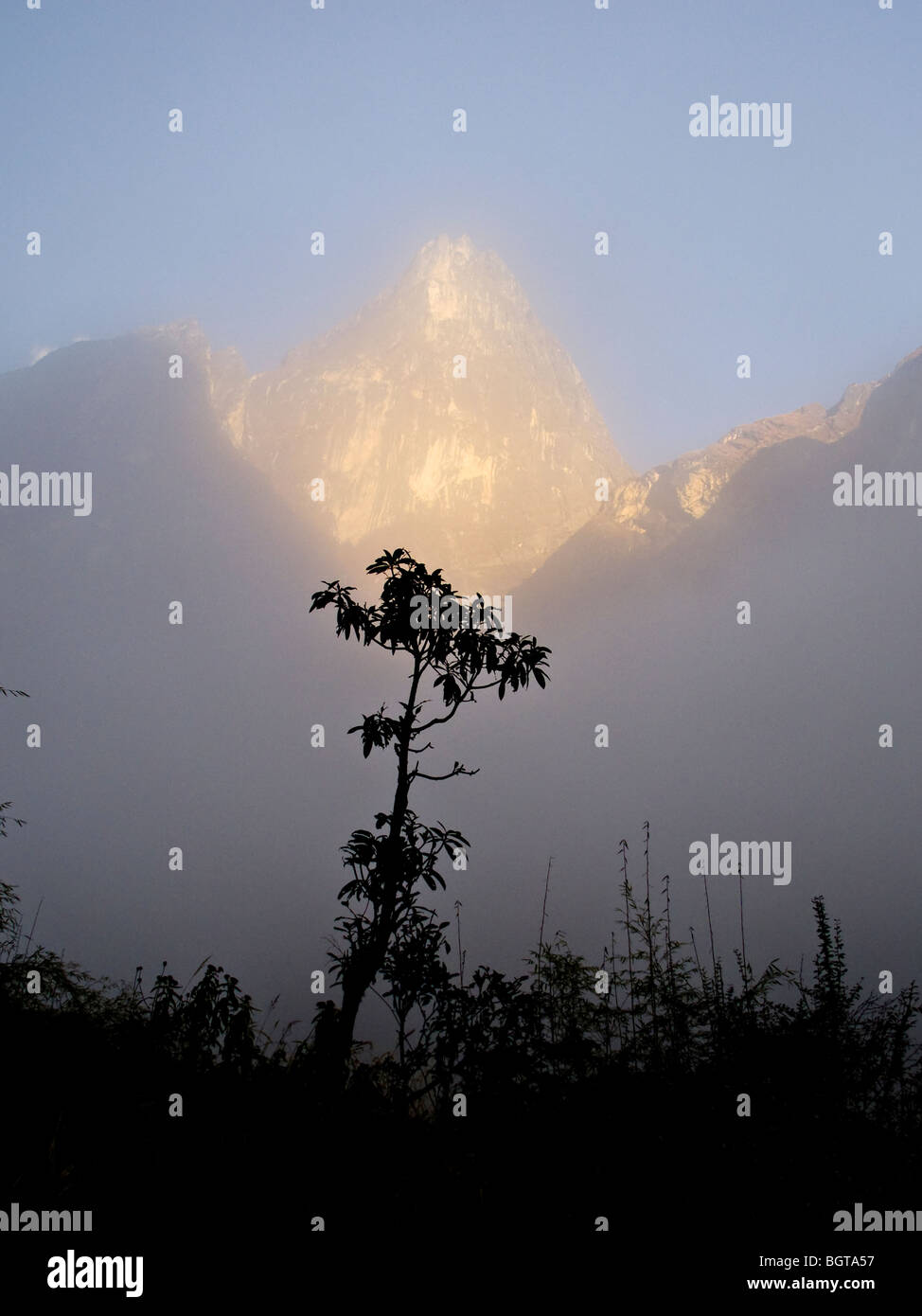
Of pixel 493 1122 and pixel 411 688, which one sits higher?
pixel 411 688

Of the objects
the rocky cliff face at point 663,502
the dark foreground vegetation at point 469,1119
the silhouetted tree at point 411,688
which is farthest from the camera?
the rocky cliff face at point 663,502

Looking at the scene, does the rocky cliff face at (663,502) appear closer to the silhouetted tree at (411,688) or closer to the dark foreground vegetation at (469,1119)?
the silhouetted tree at (411,688)

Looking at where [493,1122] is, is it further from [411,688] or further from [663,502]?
[663,502]

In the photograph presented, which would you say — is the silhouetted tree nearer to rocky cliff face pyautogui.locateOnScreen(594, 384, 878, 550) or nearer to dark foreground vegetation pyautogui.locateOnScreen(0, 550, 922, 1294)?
dark foreground vegetation pyautogui.locateOnScreen(0, 550, 922, 1294)

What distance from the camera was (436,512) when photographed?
612 ft

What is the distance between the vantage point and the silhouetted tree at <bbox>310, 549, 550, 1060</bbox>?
791 cm

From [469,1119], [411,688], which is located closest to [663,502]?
[411,688]

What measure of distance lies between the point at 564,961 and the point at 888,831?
151 meters

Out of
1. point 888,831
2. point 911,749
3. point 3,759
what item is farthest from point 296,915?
point 911,749

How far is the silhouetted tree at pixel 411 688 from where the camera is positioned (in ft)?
26.0

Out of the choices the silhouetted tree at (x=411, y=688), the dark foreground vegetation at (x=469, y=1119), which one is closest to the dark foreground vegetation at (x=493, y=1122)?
the dark foreground vegetation at (x=469, y=1119)

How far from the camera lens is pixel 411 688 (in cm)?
848

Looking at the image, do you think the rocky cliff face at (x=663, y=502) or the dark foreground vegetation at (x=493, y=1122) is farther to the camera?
the rocky cliff face at (x=663, y=502)
